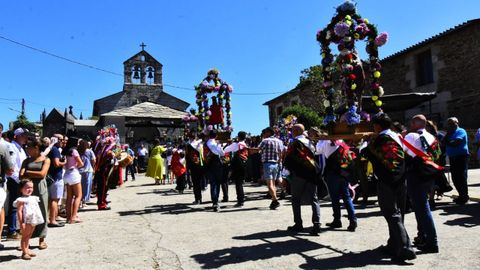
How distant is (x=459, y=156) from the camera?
8320 mm

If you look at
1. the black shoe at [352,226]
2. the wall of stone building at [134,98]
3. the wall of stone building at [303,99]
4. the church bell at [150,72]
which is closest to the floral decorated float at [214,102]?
the black shoe at [352,226]

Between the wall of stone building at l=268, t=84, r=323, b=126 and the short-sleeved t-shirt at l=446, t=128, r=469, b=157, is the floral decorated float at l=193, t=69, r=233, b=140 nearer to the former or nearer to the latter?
the short-sleeved t-shirt at l=446, t=128, r=469, b=157

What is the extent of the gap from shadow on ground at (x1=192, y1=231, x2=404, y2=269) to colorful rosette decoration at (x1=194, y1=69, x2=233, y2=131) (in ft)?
28.5

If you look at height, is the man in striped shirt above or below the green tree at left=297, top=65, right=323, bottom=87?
below

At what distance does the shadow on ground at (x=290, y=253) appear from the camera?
15.5ft

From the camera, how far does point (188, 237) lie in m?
6.38

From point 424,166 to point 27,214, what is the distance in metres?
4.98

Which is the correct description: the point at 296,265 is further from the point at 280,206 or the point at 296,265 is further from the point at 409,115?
the point at 409,115

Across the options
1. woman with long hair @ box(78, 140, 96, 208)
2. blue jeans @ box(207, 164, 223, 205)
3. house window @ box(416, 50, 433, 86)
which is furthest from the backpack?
house window @ box(416, 50, 433, 86)

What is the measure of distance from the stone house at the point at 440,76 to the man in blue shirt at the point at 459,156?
17.4 feet

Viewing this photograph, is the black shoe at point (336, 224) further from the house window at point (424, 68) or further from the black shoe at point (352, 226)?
the house window at point (424, 68)

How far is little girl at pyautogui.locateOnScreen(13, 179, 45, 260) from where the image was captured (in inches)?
207

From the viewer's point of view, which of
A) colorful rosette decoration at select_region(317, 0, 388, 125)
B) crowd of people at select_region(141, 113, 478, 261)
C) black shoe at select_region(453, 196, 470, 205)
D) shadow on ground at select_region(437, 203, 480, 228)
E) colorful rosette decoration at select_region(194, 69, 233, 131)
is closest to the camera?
crowd of people at select_region(141, 113, 478, 261)

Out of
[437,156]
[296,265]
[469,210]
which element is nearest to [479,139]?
[469,210]
